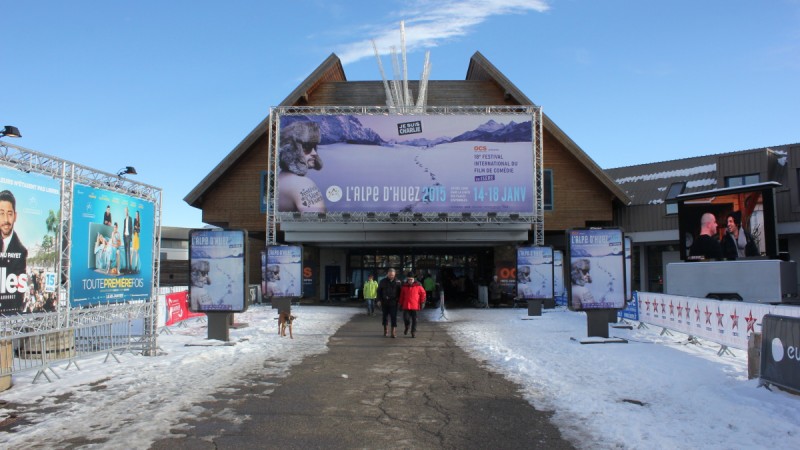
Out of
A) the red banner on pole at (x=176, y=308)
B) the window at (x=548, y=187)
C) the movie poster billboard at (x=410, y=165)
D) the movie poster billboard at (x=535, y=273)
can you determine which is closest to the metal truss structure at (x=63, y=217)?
the red banner on pole at (x=176, y=308)

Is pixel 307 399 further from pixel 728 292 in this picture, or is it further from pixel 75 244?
pixel 728 292

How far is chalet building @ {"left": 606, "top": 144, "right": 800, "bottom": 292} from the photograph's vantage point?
29500mm

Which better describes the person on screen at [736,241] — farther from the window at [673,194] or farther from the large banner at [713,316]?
the large banner at [713,316]

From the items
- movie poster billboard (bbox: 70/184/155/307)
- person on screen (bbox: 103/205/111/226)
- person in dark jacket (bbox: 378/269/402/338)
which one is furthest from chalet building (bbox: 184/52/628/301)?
person on screen (bbox: 103/205/111/226)

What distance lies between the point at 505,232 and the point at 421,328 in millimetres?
11800

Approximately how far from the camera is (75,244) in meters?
9.48

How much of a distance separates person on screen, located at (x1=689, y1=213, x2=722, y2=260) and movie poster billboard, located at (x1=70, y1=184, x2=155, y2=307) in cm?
2608

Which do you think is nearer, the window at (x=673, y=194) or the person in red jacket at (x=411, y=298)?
the person in red jacket at (x=411, y=298)

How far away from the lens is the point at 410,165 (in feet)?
85.9

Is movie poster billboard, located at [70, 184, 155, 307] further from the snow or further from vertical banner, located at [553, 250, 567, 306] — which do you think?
vertical banner, located at [553, 250, 567, 306]

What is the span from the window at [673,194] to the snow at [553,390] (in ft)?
74.7

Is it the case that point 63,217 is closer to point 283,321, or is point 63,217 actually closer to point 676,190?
point 283,321

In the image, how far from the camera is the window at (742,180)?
3117 cm

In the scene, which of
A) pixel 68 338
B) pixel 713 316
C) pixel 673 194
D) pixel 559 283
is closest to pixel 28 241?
pixel 68 338
